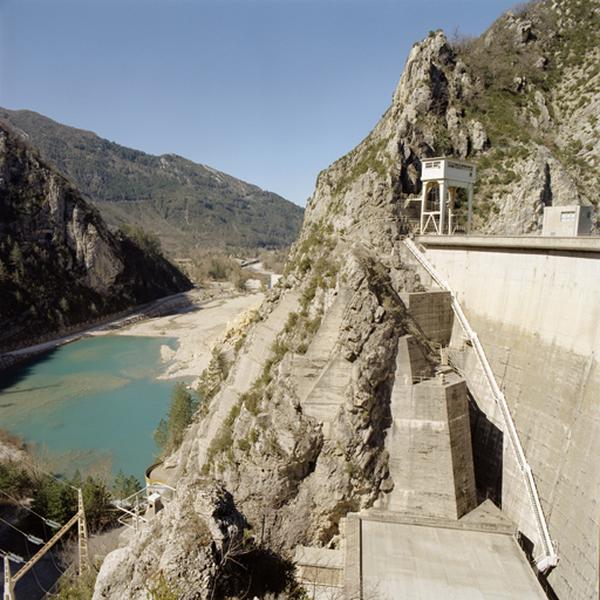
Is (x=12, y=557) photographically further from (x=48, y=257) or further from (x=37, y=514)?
(x=48, y=257)

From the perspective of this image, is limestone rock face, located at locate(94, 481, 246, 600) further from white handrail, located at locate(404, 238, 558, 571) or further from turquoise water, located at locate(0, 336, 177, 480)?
turquoise water, located at locate(0, 336, 177, 480)

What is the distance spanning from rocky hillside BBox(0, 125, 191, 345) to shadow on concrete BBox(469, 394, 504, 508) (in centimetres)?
5596

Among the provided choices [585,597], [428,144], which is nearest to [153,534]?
[585,597]

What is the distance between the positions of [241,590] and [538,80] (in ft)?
113

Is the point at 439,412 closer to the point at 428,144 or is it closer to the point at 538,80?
the point at 428,144

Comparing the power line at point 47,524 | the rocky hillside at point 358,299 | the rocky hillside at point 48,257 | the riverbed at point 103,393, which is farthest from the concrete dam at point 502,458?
the rocky hillside at point 48,257

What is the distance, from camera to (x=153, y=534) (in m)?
8.39

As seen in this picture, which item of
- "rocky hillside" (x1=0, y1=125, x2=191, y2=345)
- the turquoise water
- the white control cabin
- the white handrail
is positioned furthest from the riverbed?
the white control cabin

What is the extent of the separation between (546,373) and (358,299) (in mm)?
6021

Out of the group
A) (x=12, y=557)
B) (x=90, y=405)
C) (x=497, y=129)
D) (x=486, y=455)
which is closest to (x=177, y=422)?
(x=12, y=557)

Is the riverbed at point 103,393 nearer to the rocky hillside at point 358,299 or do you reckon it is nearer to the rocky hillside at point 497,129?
the rocky hillside at point 358,299

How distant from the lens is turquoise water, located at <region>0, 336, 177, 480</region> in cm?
2802

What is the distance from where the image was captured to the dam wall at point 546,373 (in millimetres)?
11500

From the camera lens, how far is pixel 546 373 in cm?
1323
